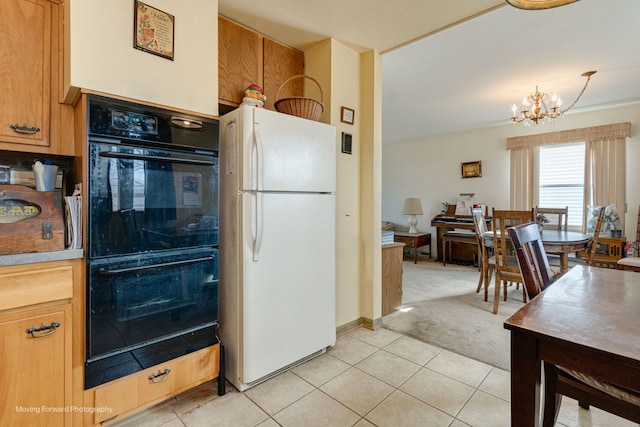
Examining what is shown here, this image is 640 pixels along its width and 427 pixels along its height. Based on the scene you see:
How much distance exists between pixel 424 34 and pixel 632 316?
7.24 ft

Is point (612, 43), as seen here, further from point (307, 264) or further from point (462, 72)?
point (307, 264)

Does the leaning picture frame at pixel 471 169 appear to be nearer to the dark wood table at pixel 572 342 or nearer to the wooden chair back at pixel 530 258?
the wooden chair back at pixel 530 258

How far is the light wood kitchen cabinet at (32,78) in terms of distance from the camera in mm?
1360

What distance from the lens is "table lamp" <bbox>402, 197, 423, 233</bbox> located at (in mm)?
6043

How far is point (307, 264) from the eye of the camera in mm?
1995

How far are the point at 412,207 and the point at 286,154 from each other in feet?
15.5

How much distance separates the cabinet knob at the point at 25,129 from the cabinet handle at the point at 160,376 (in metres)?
1.32

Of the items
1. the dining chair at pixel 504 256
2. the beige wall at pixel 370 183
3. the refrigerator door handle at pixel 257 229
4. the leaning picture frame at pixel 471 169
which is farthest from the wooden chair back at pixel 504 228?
→ the leaning picture frame at pixel 471 169

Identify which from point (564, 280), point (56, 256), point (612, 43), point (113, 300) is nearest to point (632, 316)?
point (564, 280)

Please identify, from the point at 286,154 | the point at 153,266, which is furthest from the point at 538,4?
the point at 153,266

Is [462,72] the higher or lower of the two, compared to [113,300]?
higher

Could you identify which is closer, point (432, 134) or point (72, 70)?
point (72, 70)

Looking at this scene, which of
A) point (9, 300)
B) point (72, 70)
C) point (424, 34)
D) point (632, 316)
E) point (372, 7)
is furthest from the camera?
point (424, 34)

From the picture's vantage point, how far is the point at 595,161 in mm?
4414
